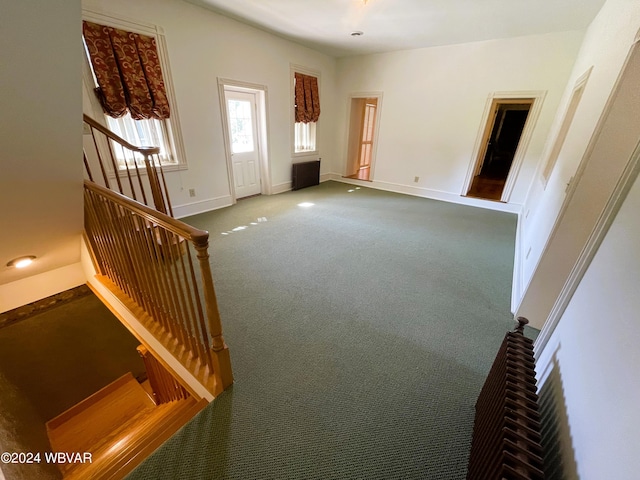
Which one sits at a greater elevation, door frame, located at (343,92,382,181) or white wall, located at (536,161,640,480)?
door frame, located at (343,92,382,181)

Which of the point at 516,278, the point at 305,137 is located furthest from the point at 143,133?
the point at 516,278

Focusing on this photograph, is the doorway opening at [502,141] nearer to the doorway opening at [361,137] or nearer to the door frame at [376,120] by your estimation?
the doorway opening at [361,137]

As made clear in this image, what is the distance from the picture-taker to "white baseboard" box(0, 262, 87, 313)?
8.46 ft

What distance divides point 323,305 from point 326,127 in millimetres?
4971

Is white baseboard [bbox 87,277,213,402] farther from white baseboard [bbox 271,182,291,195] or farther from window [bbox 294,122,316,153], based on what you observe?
window [bbox 294,122,316,153]

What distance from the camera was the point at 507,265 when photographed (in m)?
2.86

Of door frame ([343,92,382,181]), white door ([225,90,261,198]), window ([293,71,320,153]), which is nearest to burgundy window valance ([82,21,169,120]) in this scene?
white door ([225,90,261,198])

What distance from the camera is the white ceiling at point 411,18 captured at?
2879 millimetres

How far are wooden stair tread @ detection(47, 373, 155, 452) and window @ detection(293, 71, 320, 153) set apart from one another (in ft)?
15.8

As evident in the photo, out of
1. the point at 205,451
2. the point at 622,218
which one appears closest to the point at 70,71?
the point at 205,451

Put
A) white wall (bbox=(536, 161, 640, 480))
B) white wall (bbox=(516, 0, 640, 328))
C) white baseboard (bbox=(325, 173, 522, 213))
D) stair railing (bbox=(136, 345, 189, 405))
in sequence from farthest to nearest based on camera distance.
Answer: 1. white baseboard (bbox=(325, 173, 522, 213))
2. stair railing (bbox=(136, 345, 189, 405))
3. white wall (bbox=(516, 0, 640, 328))
4. white wall (bbox=(536, 161, 640, 480))

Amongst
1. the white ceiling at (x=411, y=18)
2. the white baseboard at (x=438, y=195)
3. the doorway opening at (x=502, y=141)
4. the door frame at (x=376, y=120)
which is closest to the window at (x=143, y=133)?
the white ceiling at (x=411, y=18)

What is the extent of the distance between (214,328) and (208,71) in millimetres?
3825

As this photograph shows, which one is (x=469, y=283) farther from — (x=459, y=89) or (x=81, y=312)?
(x=81, y=312)
